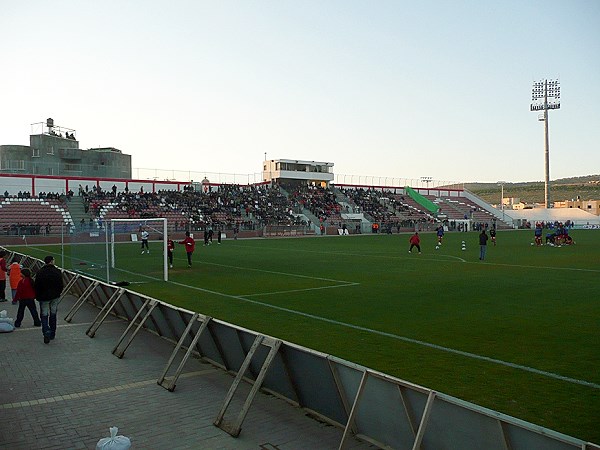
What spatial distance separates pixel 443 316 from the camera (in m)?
12.9

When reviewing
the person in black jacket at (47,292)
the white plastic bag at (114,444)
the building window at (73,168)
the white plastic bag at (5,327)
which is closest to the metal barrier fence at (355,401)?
the white plastic bag at (114,444)

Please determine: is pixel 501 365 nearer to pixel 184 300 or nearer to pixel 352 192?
pixel 184 300

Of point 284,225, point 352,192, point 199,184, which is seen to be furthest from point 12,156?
point 352,192

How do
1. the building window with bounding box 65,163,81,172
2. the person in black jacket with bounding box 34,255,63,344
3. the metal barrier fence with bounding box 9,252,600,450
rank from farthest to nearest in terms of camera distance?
the building window with bounding box 65,163,81,172
the person in black jacket with bounding box 34,255,63,344
the metal barrier fence with bounding box 9,252,600,450

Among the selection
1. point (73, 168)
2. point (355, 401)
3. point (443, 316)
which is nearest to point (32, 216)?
point (73, 168)

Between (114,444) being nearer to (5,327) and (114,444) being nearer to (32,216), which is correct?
(5,327)

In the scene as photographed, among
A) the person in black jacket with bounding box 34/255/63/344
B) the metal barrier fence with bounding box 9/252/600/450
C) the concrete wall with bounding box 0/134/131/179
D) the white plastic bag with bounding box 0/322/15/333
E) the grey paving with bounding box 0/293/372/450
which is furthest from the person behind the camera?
the concrete wall with bounding box 0/134/131/179

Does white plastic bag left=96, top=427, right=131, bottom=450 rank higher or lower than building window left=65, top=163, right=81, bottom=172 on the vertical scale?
lower

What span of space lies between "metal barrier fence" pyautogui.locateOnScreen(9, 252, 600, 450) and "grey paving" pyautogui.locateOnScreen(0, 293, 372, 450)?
181mm

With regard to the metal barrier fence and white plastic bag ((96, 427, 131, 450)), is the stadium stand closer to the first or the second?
the metal barrier fence

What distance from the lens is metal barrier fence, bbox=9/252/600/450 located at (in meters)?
4.42

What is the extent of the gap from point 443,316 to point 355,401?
7.78 meters

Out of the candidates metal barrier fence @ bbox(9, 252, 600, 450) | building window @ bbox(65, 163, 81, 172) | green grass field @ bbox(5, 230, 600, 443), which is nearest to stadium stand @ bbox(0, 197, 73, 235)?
building window @ bbox(65, 163, 81, 172)

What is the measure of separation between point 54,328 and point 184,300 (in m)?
4.63
